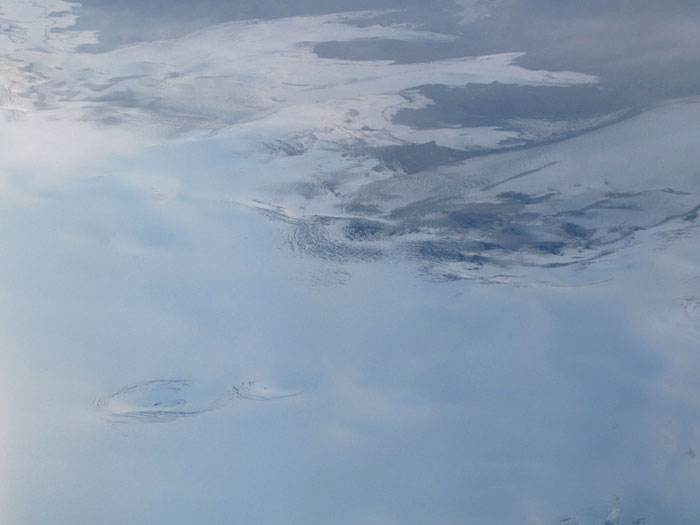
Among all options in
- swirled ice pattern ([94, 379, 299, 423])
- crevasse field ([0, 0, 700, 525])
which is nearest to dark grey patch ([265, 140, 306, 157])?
crevasse field ([0, 0, 700, 525])

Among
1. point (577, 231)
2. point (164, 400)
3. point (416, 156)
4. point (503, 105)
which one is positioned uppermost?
point (503, 105)

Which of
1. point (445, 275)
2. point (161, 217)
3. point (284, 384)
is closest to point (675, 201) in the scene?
point (445, 275)

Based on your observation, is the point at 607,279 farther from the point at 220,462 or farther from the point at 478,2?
the point at 478,2

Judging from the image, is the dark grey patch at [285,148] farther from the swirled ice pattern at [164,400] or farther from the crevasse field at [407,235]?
the swirled ice pattern at [164,400]

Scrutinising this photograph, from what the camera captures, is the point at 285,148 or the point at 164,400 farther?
the point at 285,148

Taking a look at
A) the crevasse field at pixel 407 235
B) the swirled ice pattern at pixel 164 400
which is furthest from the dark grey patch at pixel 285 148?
the swirled ice pattern at pixel 164 400

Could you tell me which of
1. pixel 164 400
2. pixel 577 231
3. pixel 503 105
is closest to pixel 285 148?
pixel 503 105

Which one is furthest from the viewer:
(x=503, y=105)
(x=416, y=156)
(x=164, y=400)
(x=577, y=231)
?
(x=503, y=105)

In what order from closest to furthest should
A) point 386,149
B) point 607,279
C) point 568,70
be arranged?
point 607,279 < point 386,149 < point 568,70

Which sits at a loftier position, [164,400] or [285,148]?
[285,148]

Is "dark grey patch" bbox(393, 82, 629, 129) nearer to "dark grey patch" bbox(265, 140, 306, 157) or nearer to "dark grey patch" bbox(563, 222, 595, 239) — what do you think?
"dark grey patch" bbox(265, 140, 306, 157)

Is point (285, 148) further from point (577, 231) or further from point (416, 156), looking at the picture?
point (577, 231)
